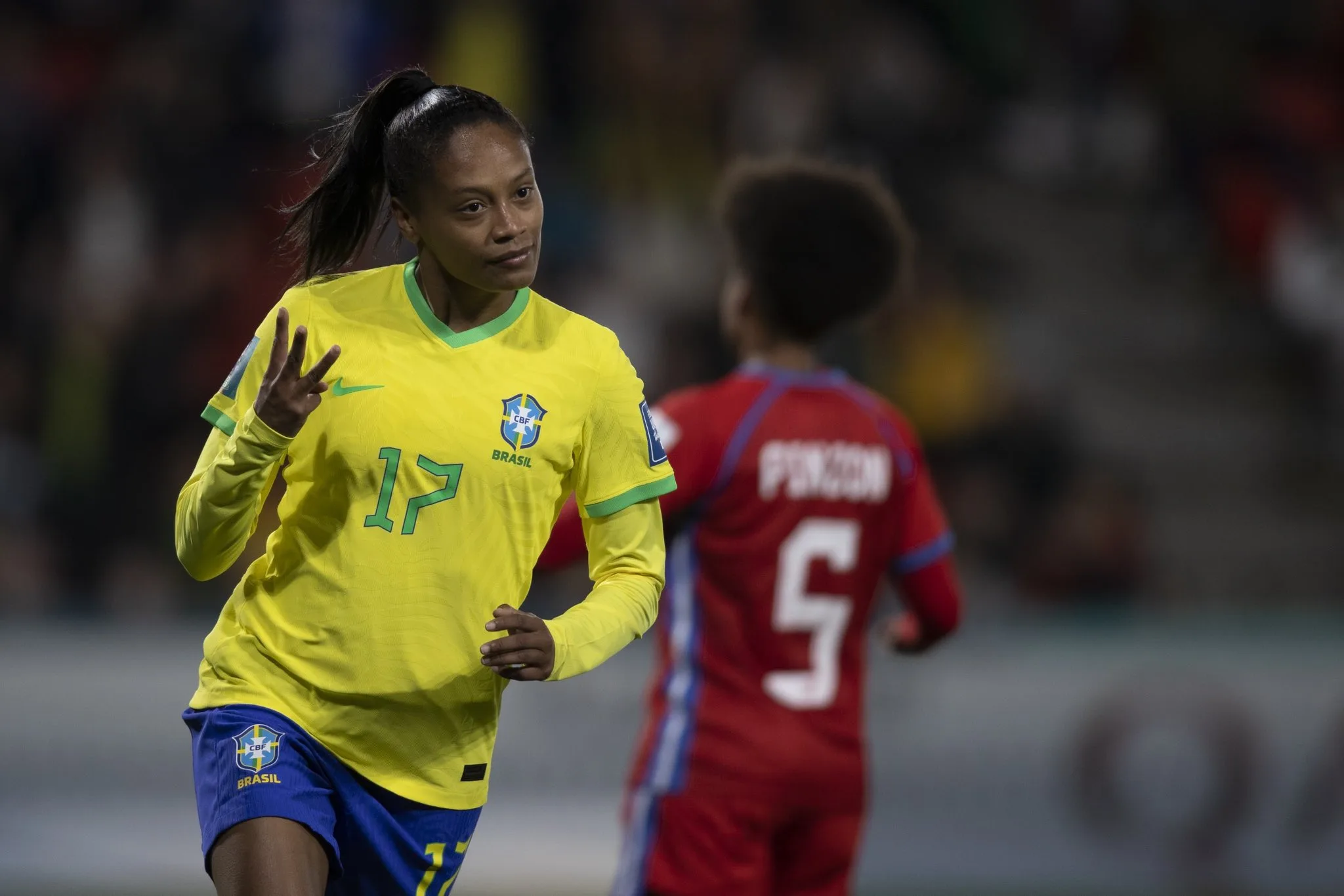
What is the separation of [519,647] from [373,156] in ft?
3.22

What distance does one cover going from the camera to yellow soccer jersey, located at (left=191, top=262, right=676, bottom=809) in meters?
3.08

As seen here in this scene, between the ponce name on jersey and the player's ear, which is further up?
the player's ear

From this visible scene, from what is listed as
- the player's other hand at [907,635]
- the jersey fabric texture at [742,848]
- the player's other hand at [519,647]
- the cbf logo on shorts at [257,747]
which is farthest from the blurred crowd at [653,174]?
the player's other hand at [519,647]

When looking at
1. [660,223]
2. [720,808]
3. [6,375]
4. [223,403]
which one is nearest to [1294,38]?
[660,223]

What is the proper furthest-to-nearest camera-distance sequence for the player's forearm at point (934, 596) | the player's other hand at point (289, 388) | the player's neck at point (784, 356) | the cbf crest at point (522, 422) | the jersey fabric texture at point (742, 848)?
1. the player's forearm at point (934, 596)
2. the player's neck at point (784, 356)
3. the jersey fabric texture at point (742, 848)
4. the cbf crest at point (522, 422)
5. the player's other hand at point (289, 388)

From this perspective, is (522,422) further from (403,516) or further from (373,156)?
(373,156)

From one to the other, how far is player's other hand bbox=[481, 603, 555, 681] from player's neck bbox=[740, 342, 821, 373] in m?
1.67

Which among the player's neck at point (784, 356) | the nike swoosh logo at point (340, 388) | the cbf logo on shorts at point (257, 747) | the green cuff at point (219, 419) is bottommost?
the cbf logo on shorts at point (257, 747)

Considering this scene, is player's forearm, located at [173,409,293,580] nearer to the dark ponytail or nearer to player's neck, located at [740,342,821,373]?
the dark ponytail

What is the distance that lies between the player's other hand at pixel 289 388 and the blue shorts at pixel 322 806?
557mm

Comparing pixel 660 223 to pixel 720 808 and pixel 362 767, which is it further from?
pixel 362 767

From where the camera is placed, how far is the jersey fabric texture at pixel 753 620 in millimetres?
4227

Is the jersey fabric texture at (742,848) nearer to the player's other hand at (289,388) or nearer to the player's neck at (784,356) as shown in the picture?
the player's neck at (784,356)

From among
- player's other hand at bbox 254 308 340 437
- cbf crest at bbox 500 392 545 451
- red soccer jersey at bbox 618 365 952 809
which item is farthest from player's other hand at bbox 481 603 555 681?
red soccer jersey at bbox 618 365 952 809
